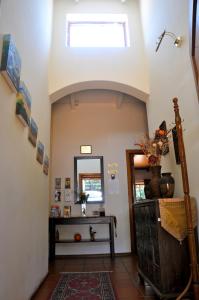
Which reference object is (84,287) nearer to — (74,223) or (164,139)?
(74,223)

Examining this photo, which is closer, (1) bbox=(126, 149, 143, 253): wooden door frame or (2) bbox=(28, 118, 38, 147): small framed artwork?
(2) bbox=(28, 118, 38, 147): small framed artwork

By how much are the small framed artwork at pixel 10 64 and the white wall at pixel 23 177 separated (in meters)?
0.05

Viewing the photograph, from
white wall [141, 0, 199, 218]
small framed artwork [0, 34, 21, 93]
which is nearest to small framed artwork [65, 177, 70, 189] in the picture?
white wall [141, 0, 199, 218]

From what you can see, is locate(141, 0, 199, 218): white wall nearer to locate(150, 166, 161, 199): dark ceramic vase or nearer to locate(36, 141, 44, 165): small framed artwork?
locate(150, 166, 161, 199): dark ceramic vase

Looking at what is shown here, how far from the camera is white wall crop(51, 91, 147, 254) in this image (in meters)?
4.88

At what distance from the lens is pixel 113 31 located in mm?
4578

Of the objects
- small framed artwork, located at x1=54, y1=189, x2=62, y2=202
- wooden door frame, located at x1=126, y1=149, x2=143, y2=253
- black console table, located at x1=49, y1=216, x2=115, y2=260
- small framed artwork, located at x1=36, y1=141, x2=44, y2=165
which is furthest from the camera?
small framed artwork, located at x1=54, y1=189, x2=62, y2=202

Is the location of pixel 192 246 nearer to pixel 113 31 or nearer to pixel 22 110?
A: pixel 22 110

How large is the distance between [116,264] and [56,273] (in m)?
1.01

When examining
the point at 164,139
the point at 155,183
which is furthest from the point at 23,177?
the point at 164,139

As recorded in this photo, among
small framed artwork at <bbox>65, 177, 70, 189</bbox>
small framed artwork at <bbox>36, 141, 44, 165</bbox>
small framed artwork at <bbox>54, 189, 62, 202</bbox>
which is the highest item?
small framed artwork at <bbox>36, 141, 44, 165</bbox>

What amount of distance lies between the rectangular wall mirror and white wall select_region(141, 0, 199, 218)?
5.41 feet

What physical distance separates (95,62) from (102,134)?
1602mm

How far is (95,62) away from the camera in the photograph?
416 centimetres
